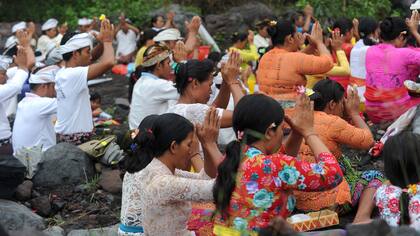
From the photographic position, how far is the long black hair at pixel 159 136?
14.2 ft

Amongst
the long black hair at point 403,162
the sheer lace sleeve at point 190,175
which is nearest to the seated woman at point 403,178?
the long black hair at point 403,162

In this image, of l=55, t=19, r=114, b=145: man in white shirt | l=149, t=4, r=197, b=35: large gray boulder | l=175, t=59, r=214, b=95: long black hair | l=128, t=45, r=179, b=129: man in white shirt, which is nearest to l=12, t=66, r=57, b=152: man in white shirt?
l=55, t=19, r=114, b=145: man in white shirt

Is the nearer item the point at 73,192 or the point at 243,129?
the point at 243,129

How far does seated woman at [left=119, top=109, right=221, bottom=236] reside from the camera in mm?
4090

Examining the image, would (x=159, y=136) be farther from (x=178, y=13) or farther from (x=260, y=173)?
(x=178, y=13)

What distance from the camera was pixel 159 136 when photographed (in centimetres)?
434

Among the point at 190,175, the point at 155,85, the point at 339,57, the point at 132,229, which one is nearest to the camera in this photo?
the point at 190,175

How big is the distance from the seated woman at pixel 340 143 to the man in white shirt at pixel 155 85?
5.51 feet

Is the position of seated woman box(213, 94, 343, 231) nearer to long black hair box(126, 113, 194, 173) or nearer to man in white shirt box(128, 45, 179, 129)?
long black hair box(126, 113, 194, 173)

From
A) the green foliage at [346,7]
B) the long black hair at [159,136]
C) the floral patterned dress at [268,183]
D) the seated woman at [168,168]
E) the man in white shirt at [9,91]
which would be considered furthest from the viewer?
the green foliage at [346,7]

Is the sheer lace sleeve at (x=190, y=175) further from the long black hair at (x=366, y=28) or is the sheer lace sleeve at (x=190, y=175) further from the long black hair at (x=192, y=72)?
the long black hair at (x=366, y=28)

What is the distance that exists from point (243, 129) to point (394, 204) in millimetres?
1042

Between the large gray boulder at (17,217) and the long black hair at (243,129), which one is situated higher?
the long black hair at (243,129)

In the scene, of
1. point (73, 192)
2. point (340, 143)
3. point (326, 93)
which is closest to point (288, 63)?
point (326, 93)
